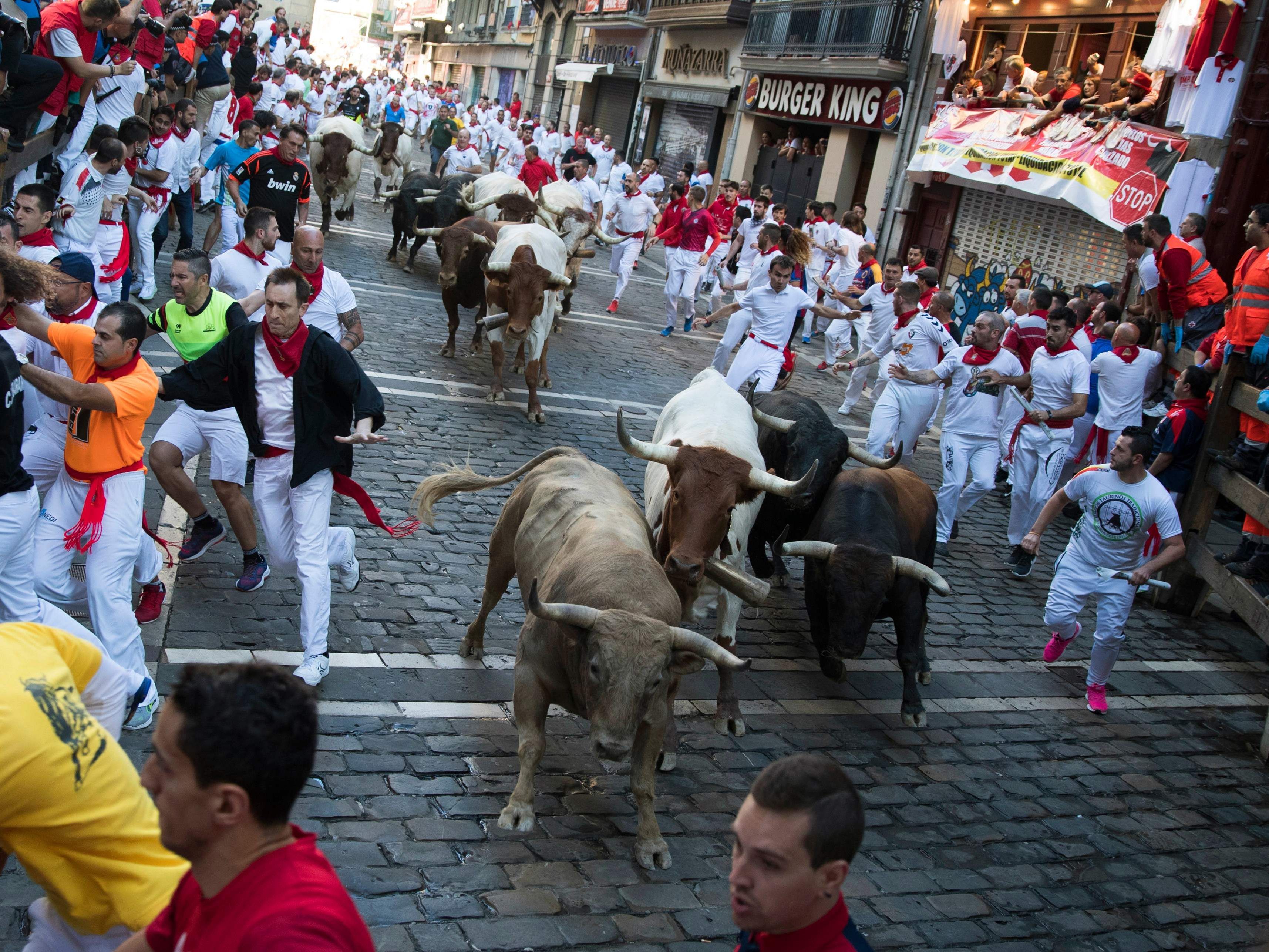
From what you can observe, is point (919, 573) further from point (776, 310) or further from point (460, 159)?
point (460, 159)

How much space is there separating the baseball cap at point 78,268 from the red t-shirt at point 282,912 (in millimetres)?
5255

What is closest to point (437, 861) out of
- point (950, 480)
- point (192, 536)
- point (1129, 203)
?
point (192, 536)

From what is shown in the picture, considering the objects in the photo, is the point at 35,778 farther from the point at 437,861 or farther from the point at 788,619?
the point at 788,619

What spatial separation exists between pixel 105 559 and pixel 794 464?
5.01 meters

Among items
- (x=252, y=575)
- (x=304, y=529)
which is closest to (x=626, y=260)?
(x=252, y=575)

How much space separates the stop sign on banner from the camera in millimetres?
15992

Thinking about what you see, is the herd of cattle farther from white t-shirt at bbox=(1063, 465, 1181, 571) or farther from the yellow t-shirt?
the yellow t-shirt

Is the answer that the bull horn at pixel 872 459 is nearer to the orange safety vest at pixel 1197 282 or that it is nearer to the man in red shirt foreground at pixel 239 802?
the orange safety vest at pixel 1197 282

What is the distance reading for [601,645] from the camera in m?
4.79

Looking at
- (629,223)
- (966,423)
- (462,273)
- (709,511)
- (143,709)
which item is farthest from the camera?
(629,223)

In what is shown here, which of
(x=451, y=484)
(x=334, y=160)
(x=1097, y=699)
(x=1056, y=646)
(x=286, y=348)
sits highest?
(x=334, y=160)

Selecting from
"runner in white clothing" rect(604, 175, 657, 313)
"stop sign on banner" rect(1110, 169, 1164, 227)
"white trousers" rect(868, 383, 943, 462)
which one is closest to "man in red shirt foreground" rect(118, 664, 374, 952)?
"white trousers" rect(868, 383, 943, 462)

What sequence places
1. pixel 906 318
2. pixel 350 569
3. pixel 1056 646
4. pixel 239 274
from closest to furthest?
pixel 350 569
pixel 1056 646
pixel 239 274
pixel 906 318

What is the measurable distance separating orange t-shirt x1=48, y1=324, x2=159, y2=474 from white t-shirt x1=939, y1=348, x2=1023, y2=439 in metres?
7.46
